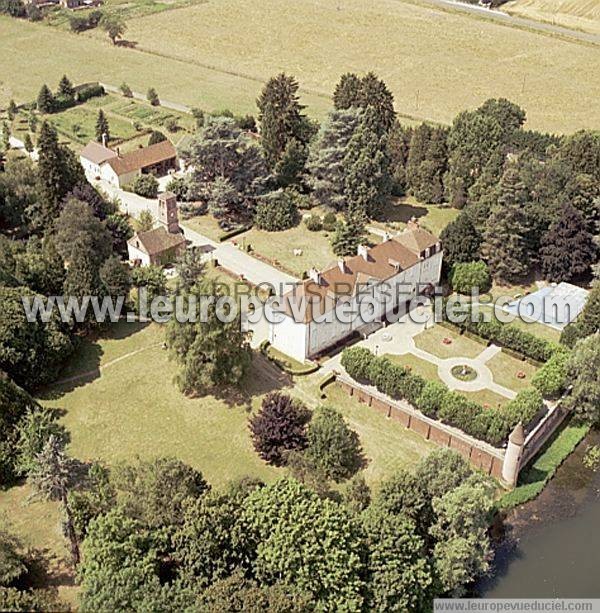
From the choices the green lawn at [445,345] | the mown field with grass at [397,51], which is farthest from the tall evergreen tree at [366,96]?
the green lawn at [445,345]

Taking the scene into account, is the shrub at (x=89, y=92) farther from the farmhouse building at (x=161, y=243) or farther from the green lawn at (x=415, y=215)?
the green lawn at (x=415, y=215)

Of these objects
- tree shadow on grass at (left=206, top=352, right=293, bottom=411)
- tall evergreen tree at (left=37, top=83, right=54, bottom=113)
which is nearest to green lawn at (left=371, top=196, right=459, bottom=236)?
tree shadow on grass at (left=206, top=352, right=293, bottom=411)

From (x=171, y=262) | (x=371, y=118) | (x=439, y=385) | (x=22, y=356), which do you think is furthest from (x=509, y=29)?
(x=22, y=356)

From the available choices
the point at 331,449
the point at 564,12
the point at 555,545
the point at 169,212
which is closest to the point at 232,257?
the point at 169,212

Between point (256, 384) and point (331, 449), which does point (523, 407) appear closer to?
point (331, 449)

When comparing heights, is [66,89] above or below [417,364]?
above

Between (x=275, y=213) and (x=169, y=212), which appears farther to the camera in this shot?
(x=275, y=213)

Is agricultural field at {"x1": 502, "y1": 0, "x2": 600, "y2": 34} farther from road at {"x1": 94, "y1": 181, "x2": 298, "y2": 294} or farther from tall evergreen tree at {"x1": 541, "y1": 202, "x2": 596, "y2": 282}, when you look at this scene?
road at {"x1": 94, "y1": 181, "x2": 298, "y2": 294}
